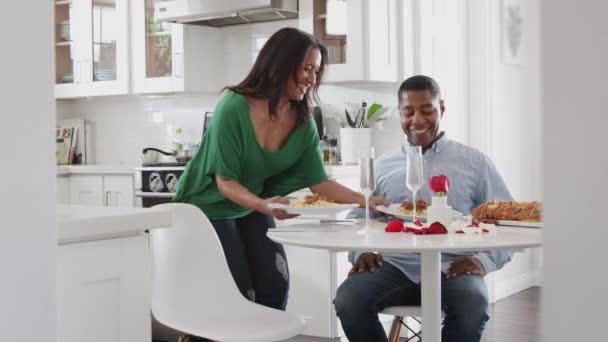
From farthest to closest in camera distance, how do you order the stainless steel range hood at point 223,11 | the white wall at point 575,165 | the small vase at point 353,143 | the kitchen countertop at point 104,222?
the stainless steel range hood at point 223,11 → the small vase at point 353,143 → the kitchen countertop at point 104,222 → the white wall at point 575,165

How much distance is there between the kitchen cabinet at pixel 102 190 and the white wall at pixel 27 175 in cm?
427

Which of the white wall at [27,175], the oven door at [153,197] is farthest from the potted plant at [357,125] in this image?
the white wall at [27,175]

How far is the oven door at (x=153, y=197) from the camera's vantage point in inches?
194

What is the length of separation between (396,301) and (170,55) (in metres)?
2.97

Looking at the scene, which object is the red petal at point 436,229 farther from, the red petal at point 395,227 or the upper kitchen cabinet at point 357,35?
the upper kitchen cabinet at point 357,35

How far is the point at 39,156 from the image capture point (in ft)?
3.26

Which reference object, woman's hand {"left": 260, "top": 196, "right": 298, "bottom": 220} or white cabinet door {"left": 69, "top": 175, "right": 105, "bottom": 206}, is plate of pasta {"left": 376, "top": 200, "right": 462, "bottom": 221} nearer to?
woman's hand {"left": 260, "top": 196, "right": 298, "bottom": 220}

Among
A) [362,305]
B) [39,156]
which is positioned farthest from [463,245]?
[39,156]

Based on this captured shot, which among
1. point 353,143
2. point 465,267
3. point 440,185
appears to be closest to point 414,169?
point 440,185

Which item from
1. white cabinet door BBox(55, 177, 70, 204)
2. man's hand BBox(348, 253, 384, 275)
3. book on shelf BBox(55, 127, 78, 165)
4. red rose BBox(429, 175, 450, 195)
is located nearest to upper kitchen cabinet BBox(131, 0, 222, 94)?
white cabinet door BBox(55, 177, 70, 204)

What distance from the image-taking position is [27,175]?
0.98 meters

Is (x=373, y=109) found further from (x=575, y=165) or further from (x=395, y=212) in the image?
(x=575, y=165)

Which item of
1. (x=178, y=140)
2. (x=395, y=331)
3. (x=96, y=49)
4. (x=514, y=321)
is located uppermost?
(x=96, y=49)

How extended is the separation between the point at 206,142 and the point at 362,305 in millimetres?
766
